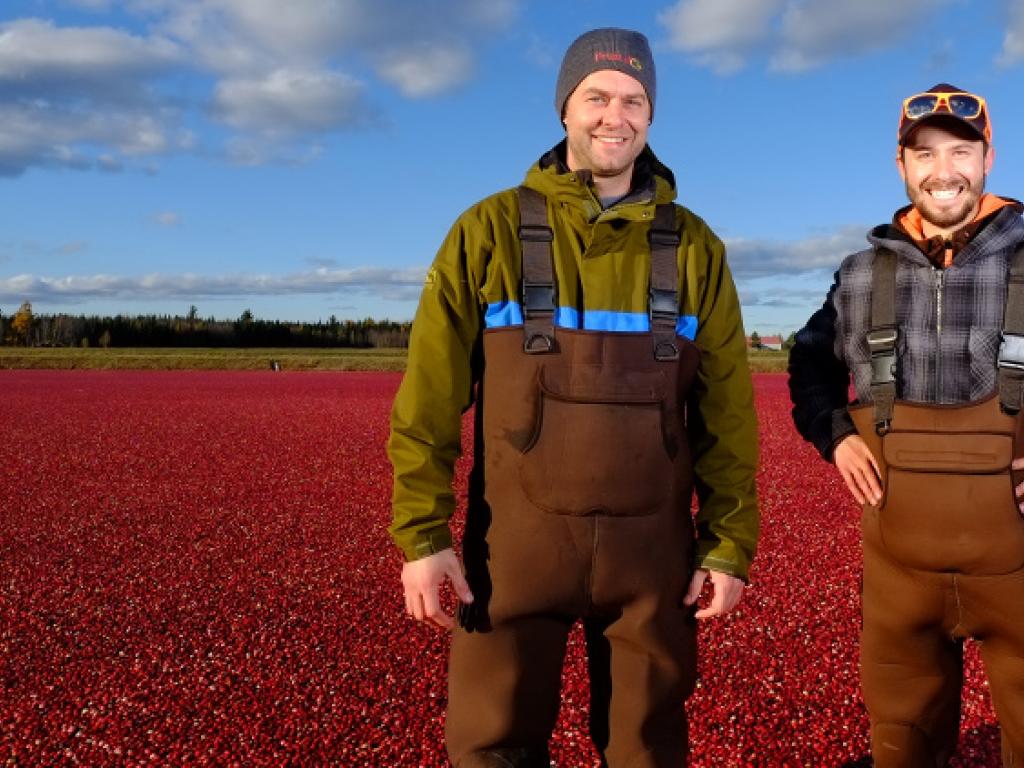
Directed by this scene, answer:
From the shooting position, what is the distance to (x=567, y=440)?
264 centimetres

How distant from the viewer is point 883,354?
3.23 meters

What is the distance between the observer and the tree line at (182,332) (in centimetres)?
8900

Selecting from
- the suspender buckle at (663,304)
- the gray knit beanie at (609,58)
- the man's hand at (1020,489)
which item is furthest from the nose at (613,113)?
the man's hand at (1020,489)

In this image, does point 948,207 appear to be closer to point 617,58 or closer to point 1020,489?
point 1020,489

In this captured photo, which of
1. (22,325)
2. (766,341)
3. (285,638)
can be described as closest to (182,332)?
(22,325)

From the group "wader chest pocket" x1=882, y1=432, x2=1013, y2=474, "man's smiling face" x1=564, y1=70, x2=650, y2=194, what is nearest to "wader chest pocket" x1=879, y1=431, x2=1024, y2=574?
"wader chest pocket" x1=882, y1=432, x2=1013, y2=474

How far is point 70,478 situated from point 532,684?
11563 mm

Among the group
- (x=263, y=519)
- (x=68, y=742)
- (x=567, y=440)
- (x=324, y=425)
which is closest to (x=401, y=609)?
(x=68, y=742)

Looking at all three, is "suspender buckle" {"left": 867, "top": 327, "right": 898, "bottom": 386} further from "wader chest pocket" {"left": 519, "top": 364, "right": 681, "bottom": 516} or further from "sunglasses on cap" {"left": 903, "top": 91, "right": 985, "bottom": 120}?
"wader chest pocket" {"left": 519, "top": 364, "right": 681, "bottom": 516}

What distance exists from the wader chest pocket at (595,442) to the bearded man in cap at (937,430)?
103 cm

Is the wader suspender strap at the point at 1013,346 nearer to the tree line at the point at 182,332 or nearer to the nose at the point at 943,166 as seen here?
the nose at the point at 943,166

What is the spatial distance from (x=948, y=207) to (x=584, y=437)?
5.15ft

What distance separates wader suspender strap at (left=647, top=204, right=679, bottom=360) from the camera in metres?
2.68

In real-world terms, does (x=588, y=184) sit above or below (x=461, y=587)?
above
